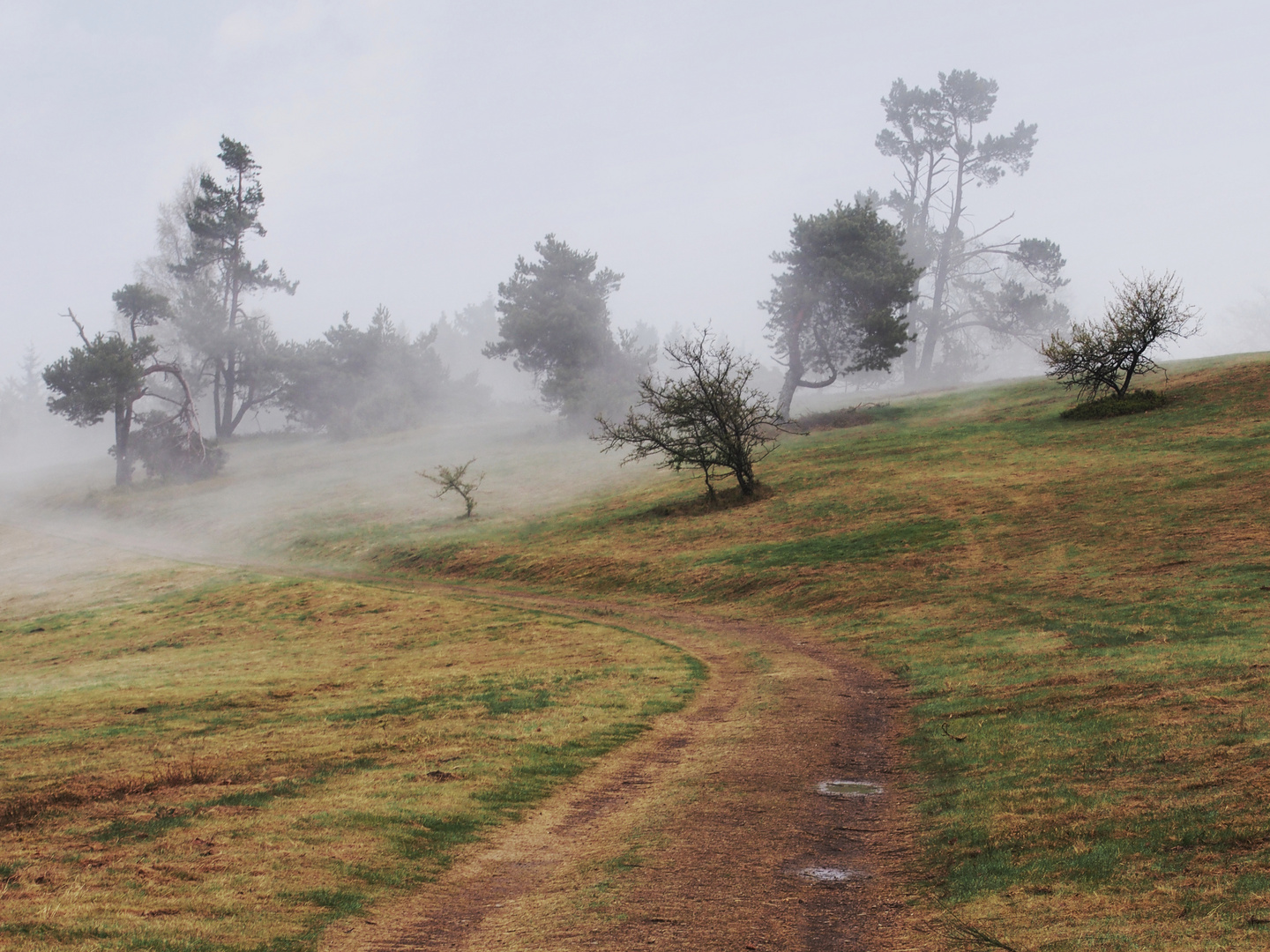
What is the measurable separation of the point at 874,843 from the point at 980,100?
81688 mm

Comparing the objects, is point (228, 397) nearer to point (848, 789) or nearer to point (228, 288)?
point (228, 288)

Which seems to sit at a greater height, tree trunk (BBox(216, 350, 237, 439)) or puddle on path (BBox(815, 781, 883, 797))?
tree trunk (BBox(216, 350, 237, 439))

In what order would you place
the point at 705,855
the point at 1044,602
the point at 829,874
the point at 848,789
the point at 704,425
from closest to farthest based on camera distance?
the point at 829,874 → the point at 705,855 → the point at 848,789 → the point at 1044,602 → the point at 704,425

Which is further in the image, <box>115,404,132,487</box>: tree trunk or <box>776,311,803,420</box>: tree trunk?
<box>115,404,132,487</box>: tree trunk

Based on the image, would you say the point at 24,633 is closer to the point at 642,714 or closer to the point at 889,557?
the point at 642,714

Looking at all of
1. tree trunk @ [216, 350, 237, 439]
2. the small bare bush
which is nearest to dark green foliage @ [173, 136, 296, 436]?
tree trunk @ [216, 350, 237, 439]

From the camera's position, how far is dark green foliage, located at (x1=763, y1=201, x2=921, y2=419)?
50.6m

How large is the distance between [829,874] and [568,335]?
62087 millimetres

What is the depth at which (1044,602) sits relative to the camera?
15938 mm

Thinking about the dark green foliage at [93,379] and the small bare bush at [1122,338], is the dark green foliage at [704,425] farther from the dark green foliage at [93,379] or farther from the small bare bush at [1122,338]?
the dark green foliage at [93,379]

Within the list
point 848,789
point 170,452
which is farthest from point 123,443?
point 848,789

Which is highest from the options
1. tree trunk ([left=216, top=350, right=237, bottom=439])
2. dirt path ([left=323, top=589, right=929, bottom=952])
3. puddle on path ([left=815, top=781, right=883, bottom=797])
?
tree trunk ([left=216, top=350, right=237, bottom=439])

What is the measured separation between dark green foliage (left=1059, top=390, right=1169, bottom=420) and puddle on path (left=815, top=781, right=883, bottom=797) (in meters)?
27.4

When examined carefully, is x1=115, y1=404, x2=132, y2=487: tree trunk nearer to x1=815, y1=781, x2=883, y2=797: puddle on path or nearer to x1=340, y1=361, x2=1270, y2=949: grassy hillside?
x1=340, y1=361, x2=1270, y2=949: grassy hillside
